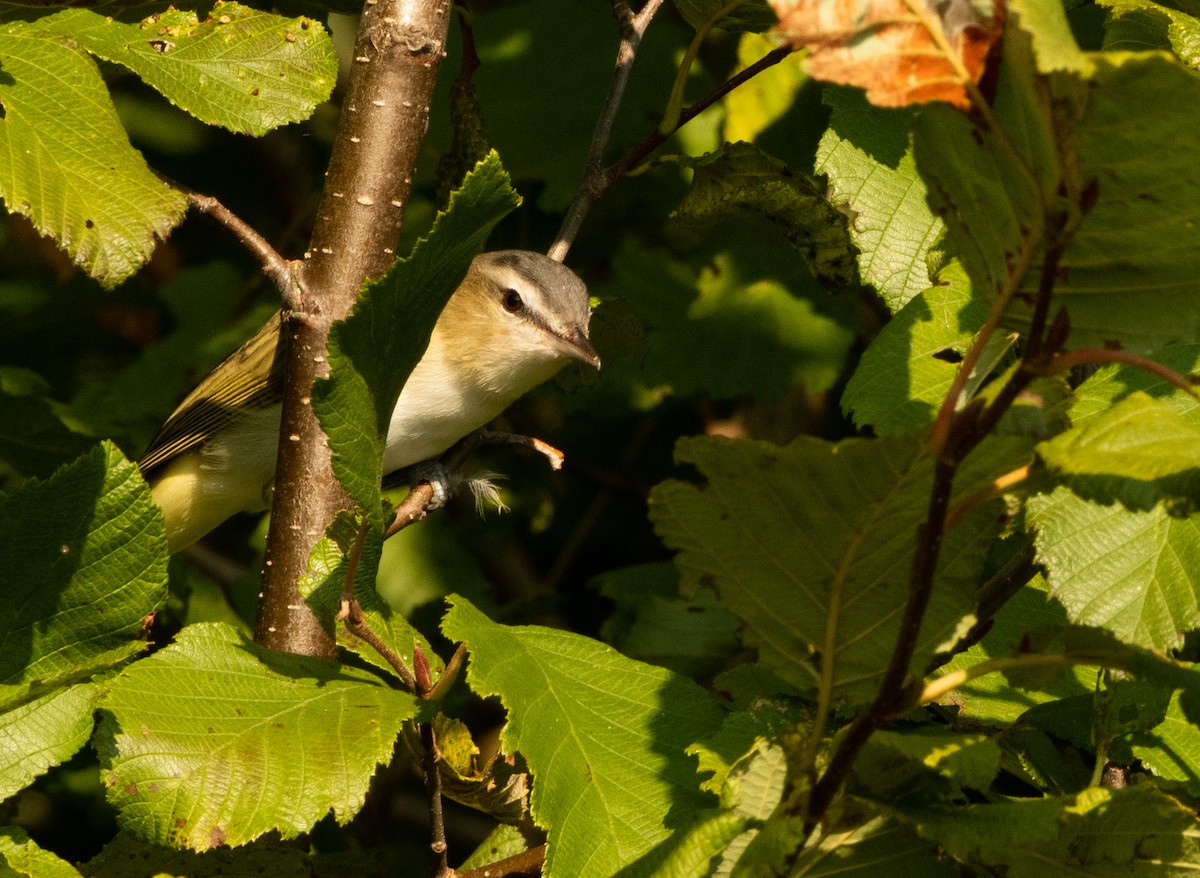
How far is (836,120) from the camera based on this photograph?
1980 millimetres

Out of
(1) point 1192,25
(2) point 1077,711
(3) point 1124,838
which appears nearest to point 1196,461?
(3) point 1124,838

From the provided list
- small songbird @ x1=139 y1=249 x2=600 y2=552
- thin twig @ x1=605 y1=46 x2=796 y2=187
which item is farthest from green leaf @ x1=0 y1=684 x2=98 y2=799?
small songbird @ x1=139 y1=249 x2=600 y2=552

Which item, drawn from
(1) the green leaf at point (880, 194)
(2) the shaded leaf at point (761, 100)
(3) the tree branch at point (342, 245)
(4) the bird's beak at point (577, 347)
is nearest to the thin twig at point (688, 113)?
(1) the green leaf at point (880, 194)

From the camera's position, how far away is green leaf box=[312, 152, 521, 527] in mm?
1135

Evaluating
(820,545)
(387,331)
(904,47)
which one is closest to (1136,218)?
(904,47)

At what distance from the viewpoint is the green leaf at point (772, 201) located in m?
2.03

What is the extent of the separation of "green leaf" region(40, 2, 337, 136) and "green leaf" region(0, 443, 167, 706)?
0.68 meters

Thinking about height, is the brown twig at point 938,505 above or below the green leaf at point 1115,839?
above

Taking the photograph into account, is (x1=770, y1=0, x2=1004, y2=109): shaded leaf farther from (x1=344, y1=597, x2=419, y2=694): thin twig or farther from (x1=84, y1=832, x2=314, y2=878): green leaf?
(x1=84, y1=832, x2=314, y2=878): green leaf

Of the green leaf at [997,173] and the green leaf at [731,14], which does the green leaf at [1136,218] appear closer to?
the green leaf at [997,173]

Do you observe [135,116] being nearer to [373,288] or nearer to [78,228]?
[78,228]

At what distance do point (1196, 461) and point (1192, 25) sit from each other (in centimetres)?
115

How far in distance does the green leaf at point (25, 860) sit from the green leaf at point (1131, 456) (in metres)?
0.95

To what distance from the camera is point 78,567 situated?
1271 mm
